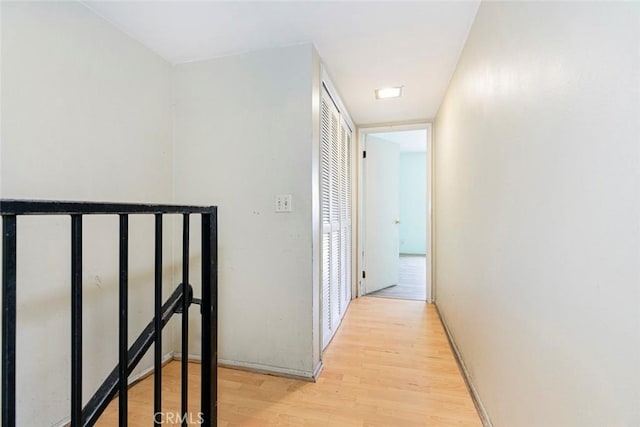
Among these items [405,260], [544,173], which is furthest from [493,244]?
[405,260]

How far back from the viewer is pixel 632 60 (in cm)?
57

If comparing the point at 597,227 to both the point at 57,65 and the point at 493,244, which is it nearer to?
the point at 493,244

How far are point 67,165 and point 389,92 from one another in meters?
2.35

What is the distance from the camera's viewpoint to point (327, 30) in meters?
1.73

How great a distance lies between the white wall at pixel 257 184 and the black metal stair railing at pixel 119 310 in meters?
0.77

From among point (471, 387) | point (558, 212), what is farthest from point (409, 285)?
point (558, 212)

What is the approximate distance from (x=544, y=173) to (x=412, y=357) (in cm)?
168

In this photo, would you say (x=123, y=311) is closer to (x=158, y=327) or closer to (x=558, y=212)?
(x=158, y=327)

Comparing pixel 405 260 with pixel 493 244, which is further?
pixel 405 260

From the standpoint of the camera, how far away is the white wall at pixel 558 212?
1.97 feet

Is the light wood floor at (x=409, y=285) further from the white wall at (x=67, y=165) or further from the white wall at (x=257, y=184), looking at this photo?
the white wall at (x=67, y=165)

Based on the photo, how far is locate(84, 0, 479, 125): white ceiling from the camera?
1.54m

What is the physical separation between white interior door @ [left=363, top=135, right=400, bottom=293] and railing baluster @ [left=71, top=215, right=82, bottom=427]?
3.30 metres

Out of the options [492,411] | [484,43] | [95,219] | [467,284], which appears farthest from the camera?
[467,284]
